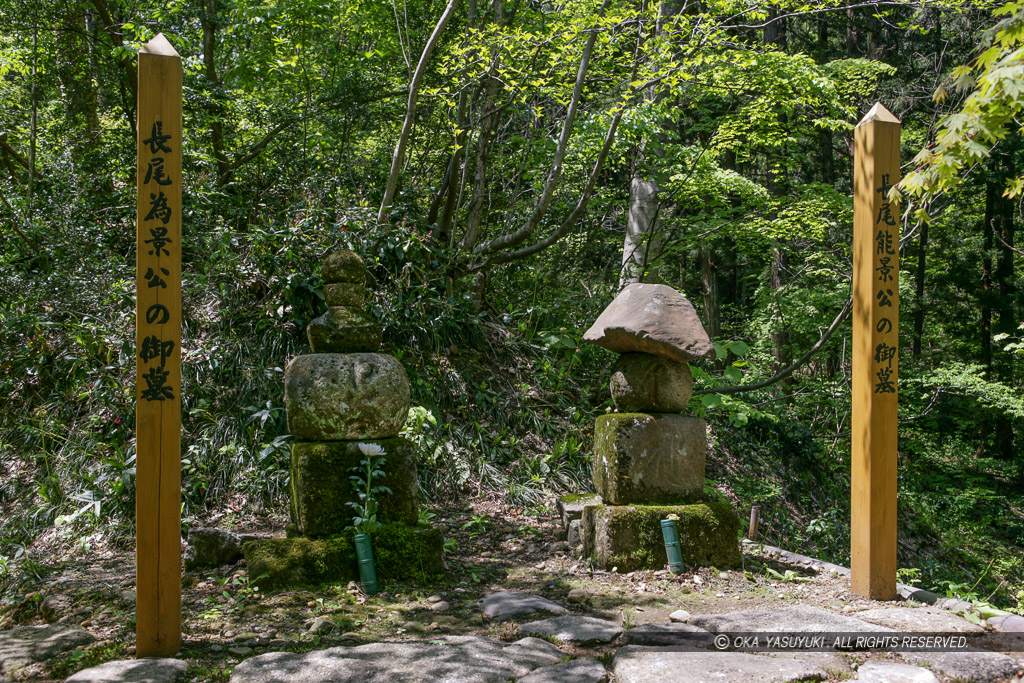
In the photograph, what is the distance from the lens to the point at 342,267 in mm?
4711

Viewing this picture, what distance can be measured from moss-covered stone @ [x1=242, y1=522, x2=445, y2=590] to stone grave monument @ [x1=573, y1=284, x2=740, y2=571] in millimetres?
1289

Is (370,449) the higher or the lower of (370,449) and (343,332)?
the lower

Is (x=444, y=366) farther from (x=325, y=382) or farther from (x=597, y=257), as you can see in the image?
(x=597, y=257)

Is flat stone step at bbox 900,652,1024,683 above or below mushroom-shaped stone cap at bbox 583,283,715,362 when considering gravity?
below

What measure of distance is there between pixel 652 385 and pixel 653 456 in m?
0.51

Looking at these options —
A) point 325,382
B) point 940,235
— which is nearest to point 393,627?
point 325,382

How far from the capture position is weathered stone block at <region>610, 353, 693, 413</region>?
5027 millimetres

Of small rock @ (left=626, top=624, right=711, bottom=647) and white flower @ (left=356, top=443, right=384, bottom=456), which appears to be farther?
white flower @ (left=356, top=443, right=384, bottom=456)

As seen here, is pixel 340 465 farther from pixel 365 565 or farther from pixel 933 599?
pixel 933 599

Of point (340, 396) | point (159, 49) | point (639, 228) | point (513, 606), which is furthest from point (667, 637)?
point (639, 228)

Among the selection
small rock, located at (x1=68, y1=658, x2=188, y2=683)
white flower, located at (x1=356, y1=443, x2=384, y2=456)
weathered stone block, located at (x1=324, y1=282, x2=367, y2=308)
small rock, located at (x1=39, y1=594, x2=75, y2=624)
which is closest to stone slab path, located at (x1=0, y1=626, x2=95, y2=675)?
small rock, located at (x1=39, y1=594, x2=75, y2=624)

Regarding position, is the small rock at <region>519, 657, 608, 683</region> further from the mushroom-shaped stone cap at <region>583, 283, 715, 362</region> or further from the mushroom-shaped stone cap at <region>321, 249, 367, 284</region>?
the mushroom-shaped stone cap at <region>321, 249, 367, 284</region>

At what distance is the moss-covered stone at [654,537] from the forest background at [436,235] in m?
1.52

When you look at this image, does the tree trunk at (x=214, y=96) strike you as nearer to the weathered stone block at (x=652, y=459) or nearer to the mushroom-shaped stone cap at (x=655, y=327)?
the mushroom-shaped stone cap at (x=655, y=327)
